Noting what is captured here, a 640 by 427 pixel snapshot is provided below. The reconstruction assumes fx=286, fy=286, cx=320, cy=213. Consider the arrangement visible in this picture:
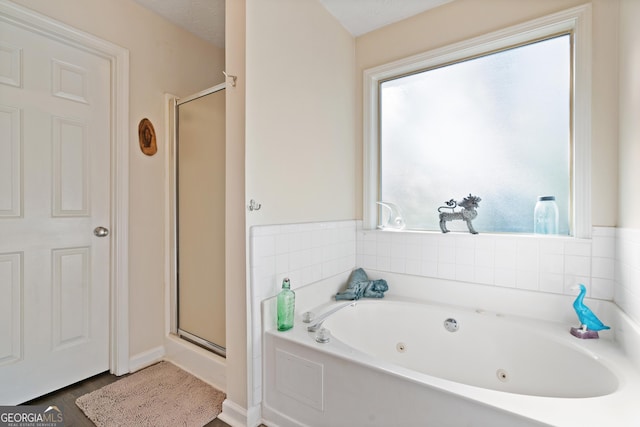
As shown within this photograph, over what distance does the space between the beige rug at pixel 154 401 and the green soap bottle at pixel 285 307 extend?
613mm

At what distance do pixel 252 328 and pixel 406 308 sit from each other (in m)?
1.00

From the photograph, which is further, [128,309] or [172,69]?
[172,69]

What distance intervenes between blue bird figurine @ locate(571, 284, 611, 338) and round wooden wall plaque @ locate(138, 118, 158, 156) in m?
2.73

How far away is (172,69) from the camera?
7.20 ft

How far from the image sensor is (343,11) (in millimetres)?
2018

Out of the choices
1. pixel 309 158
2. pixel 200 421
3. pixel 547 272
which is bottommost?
pixel 200 421

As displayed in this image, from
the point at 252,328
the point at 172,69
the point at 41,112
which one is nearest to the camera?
the point at 252,328

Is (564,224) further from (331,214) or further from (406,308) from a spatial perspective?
(331,214)

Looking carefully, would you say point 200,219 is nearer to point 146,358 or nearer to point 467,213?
point 146,358

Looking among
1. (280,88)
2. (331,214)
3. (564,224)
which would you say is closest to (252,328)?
(331,214)

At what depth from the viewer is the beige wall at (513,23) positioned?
1458 mm

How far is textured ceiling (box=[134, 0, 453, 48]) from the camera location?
76.5 inches

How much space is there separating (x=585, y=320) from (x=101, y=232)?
2.76 metres

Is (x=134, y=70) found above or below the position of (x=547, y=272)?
above
